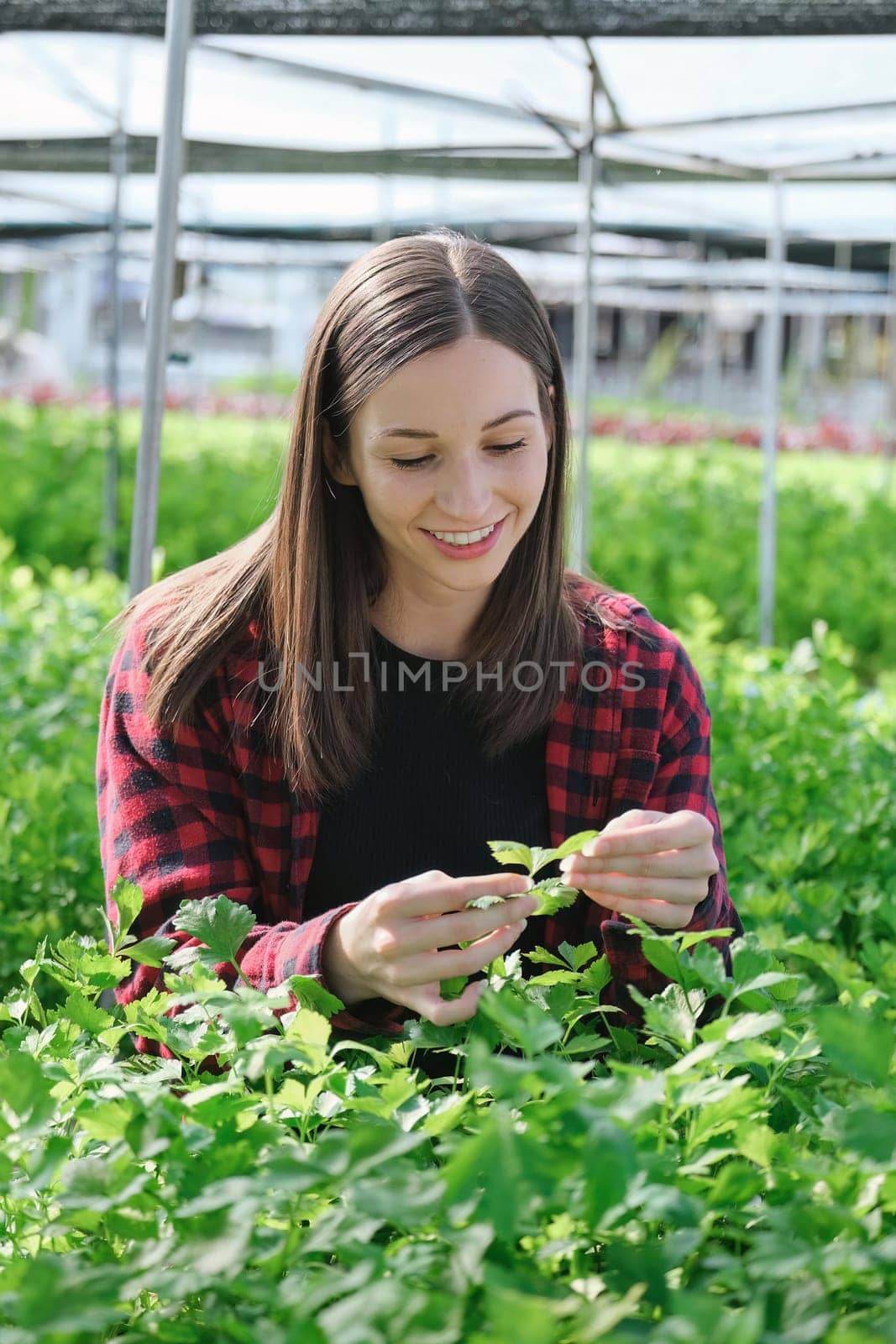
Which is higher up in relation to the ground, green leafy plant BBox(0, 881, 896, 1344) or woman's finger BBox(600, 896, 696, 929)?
woman's finger BBox(600, 896, 696, 929)

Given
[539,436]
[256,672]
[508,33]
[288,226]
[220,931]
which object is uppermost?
[288,226]

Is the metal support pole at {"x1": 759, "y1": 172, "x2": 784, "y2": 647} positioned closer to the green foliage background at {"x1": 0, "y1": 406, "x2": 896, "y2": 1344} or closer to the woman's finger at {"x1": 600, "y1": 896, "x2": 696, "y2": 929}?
the green foliage background at {"x1": 0, "y1": 406, "x2": 896, "y2": 1344}

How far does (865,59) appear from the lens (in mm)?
3812

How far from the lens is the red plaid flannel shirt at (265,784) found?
1553 mm

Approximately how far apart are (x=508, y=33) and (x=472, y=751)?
210 cm

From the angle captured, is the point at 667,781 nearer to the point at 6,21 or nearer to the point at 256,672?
the point at 256,672

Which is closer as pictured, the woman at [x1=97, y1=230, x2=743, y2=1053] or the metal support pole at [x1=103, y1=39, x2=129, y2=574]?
the woman at [x1=97, y1=230, x2=743, y2=1053]

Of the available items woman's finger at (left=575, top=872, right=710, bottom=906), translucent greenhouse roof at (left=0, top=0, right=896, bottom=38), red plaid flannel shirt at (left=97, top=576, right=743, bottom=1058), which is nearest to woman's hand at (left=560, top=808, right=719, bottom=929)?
woman's finger at (left=575, top=872, right=710, bottom=906)

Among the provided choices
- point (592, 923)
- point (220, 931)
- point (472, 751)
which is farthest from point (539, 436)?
point (220, 931)

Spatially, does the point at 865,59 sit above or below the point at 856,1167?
above

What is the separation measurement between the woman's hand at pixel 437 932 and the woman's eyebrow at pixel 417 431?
502 millimetres

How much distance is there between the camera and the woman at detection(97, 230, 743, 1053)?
59.3 inches

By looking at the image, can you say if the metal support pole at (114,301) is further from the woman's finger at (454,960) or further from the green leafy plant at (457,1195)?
the green leafy plant at (457,1195)

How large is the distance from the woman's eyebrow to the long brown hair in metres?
0.06
